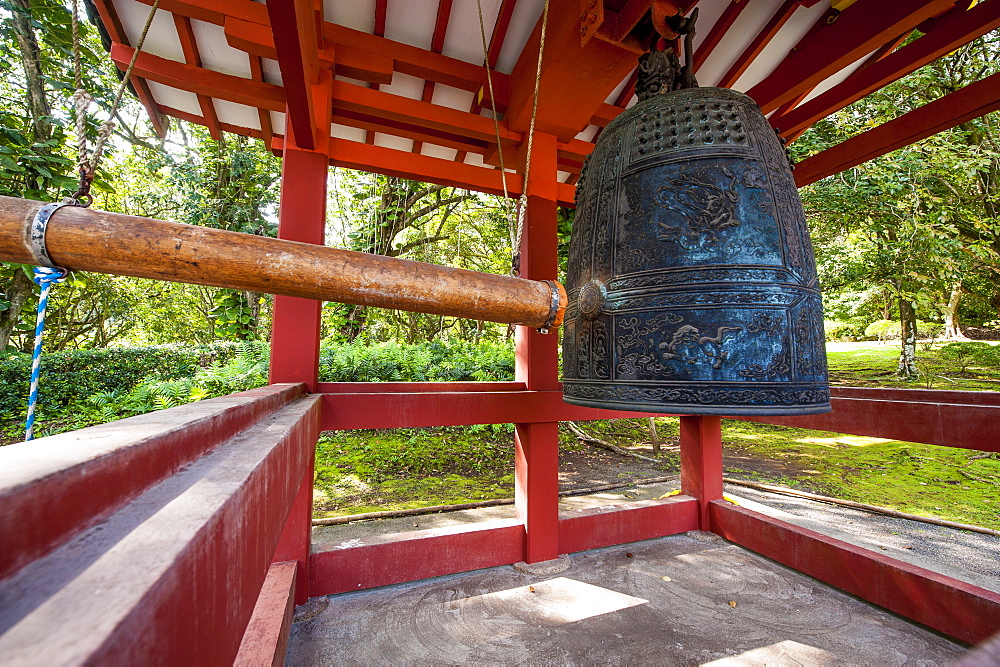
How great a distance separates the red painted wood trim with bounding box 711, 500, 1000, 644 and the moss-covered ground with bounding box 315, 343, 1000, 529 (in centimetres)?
226

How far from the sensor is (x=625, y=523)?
3021 millimetres

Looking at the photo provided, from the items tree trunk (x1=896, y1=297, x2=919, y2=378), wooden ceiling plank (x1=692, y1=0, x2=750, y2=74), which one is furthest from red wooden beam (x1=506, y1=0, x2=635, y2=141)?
tree trunk (x1=896, y1=297, x2=919, y2=378)

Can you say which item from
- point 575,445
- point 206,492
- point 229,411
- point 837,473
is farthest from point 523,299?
point 837,473

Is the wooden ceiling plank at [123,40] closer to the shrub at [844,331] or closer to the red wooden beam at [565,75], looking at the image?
the red wooden beam at [565,75]

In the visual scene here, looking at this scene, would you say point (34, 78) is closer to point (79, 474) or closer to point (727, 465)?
point (79, 474)

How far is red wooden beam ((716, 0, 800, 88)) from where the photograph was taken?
7.80 feet

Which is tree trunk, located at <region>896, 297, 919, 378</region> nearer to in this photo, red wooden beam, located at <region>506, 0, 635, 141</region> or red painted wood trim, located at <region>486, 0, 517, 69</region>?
red wooden beam, located at <region>506, 0, 635, 141</region>

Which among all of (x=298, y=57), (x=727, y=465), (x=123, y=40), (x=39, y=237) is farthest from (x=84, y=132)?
(x=727, y=465)

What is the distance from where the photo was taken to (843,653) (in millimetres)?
1962

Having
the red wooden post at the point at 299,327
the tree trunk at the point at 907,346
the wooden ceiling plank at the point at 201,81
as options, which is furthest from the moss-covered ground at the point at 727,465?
the wooden ceiling plank at the point at 201,81

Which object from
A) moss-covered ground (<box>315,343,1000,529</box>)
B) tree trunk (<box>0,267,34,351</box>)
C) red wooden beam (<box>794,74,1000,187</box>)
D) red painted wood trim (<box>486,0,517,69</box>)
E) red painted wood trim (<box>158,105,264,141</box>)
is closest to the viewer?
red wooden beam (<box>794,74,1000,187</box>)

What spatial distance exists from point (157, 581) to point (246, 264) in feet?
2.90

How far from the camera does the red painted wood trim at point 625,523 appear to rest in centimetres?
286

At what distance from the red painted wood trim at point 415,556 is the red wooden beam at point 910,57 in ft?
11.2
